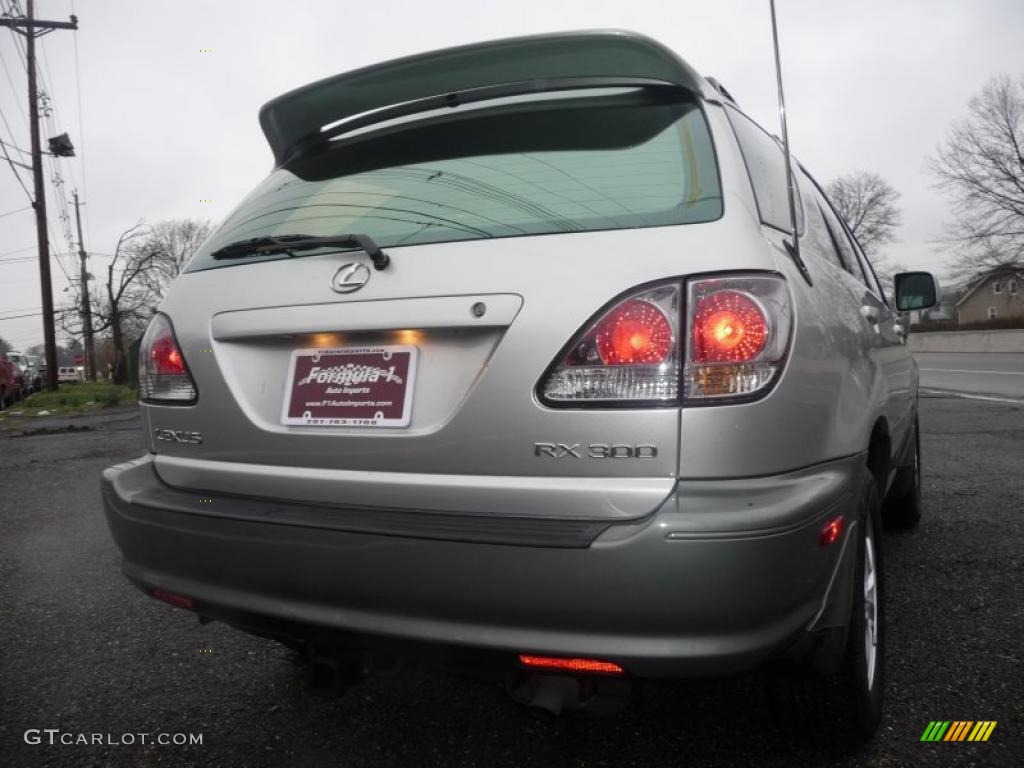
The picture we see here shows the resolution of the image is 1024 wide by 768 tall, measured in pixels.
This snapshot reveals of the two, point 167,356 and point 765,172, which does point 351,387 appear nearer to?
point 167,356

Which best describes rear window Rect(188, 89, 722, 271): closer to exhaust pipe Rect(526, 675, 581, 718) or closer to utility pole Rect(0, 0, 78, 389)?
exhaust pipe Rect(526, 675, 581, 718)

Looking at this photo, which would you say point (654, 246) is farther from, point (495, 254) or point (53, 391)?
point (53, 391)

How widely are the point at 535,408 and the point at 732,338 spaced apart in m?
0.39

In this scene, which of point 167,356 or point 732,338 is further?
point 167,356

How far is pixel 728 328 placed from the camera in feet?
4.70

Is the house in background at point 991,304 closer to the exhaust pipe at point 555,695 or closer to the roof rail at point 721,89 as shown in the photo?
the roof rail at point 721,89

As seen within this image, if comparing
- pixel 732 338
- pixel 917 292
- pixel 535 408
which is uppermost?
pixel 917 292

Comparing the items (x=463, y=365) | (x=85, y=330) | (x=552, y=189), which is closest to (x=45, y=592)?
(x=463, y=365)

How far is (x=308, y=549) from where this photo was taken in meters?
1.53

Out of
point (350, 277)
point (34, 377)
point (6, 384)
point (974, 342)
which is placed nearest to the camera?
point (350, 277)

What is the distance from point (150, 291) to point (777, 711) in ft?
162

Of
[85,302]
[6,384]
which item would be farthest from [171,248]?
[6,384]

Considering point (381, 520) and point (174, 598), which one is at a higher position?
point (381, 520)

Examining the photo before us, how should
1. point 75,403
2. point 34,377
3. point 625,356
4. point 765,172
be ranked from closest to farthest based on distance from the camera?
point 625,356 → point 765,172 → point 75,403 → point 34,377
